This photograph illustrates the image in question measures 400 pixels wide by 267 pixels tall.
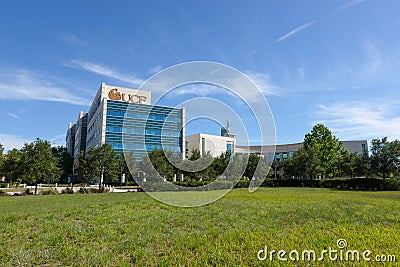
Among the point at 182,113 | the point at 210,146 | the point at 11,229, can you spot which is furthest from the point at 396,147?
the point at 11,229

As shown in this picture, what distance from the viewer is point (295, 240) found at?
682 centimetres

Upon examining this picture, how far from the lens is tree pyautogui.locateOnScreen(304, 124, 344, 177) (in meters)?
49.9

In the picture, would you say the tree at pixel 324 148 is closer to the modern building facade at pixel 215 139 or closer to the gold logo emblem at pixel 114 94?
the modern building facade at pixel 215 139

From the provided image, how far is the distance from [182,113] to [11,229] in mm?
6279

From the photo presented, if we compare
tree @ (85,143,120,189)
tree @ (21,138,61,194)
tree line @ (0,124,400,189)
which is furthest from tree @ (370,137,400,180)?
tree @ (21,138,61,194)

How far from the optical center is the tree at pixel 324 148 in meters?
49.9

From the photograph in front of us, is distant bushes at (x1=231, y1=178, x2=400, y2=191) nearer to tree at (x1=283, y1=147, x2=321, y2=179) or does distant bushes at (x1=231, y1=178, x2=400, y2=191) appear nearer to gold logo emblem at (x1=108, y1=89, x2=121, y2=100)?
tree at (x1=283, y1=147, x2=321, y2=179)

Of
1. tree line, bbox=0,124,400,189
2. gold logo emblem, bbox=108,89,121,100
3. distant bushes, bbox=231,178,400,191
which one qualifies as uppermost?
gold logo emblem, bbox=108,89,121,100

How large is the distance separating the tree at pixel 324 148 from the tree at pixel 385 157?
1061 centimetres

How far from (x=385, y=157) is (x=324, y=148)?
50.4 feet

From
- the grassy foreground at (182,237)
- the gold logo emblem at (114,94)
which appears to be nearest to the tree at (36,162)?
the grassy foreground at (182,237)

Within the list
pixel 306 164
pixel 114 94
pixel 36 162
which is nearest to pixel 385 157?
pixel 306 164

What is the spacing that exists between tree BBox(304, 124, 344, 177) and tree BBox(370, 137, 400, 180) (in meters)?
10.6

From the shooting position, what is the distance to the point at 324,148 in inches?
2079
